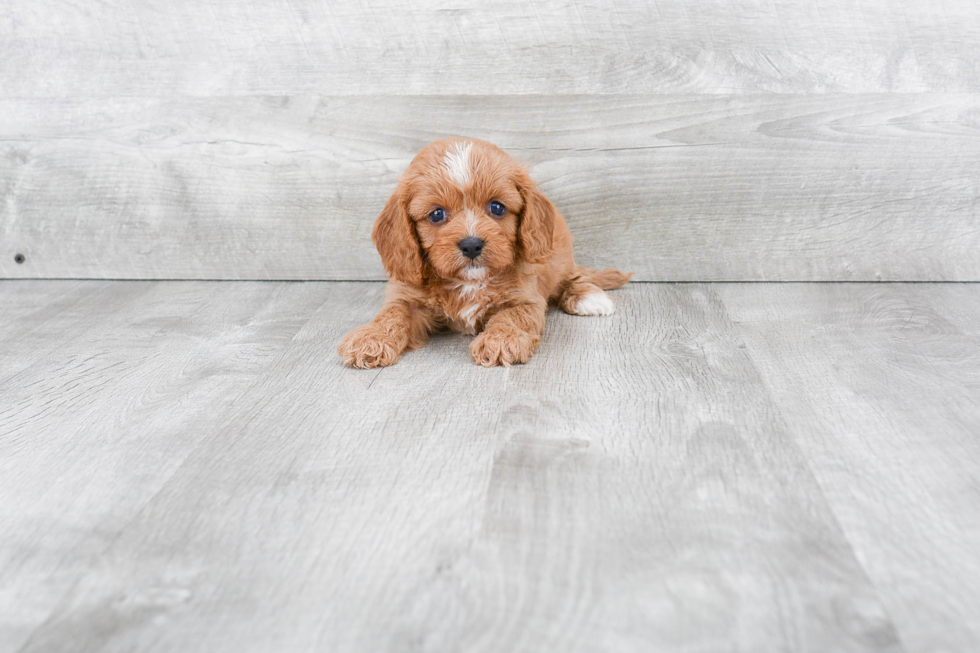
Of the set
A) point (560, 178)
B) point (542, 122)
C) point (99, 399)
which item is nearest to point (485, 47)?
point (542, 122)

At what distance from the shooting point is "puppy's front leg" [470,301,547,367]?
7.67 feet

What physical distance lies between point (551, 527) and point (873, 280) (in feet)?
7.16

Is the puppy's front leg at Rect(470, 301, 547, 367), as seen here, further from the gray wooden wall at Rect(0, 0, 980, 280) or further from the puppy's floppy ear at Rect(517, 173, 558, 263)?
the gray wooden wall at Rect(0, 0, 980, 280)

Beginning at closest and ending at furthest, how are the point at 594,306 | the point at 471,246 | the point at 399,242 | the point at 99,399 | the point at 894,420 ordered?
the point at 894,420, the point at 99,399, the point at 471,246, the point at 399,242, the point at 594,306

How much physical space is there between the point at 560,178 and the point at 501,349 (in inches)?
39.4

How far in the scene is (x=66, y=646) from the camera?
124 cm

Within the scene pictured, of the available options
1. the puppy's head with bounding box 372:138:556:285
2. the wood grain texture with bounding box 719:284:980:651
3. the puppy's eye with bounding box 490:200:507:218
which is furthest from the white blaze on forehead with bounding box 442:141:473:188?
the wood grain texture with bounding box 719:284:980:651

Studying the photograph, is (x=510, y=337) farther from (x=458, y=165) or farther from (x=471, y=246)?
(x=458, y=165)

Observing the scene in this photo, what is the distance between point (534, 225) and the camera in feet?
8.11

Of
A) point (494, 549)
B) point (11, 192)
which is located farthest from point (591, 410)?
point (11, 192)

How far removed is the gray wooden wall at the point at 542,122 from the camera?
294cm

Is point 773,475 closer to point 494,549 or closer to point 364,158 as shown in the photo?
point 494,549

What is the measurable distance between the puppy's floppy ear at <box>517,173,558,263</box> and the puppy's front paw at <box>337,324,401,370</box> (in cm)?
50

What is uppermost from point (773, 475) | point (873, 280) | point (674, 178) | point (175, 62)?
point (175, 62)
